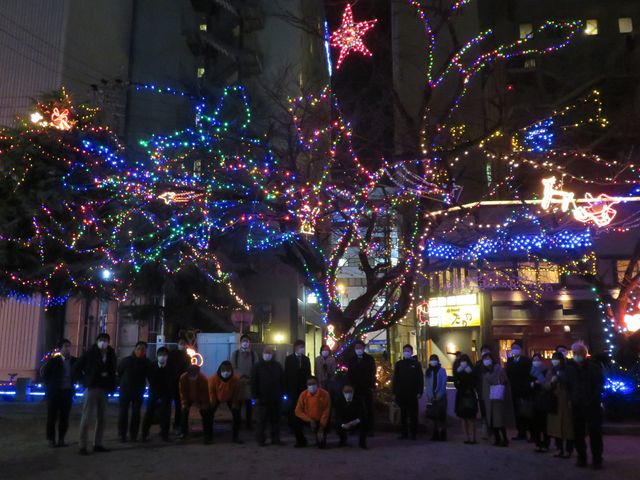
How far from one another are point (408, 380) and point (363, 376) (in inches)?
34.1

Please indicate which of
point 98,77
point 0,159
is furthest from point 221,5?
point 0,159

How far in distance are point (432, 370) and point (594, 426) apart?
326cm

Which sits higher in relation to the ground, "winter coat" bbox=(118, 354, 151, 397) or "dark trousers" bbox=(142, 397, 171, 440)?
"winter coat" bbox=(118, 354, 151, 397)

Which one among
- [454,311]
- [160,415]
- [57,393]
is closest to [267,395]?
[160,415]

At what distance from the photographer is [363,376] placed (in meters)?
10.2

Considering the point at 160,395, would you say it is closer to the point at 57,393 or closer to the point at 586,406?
the point at 57,393

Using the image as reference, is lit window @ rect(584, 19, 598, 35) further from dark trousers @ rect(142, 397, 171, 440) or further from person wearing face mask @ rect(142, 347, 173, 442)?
dark trousers @ rect(142, 397, 171, 440)

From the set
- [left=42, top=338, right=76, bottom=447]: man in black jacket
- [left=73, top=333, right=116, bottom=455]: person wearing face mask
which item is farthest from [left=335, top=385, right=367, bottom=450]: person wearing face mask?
[left=42, top=338, right=76, bottom=447]: man in black jacket

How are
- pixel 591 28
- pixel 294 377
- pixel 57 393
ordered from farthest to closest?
pixel 591 28, pixel 294 377, pixel 57 393

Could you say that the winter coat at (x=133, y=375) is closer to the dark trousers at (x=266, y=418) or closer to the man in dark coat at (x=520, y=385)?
the dark trousers at (x=266, y=418)

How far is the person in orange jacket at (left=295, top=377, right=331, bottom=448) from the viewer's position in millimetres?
9234

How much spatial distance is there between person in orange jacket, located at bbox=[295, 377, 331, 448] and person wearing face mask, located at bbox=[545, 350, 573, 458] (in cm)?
348

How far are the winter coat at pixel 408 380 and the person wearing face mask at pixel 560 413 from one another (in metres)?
2.23

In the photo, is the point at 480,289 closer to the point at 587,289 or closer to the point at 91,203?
the point at 587,289
